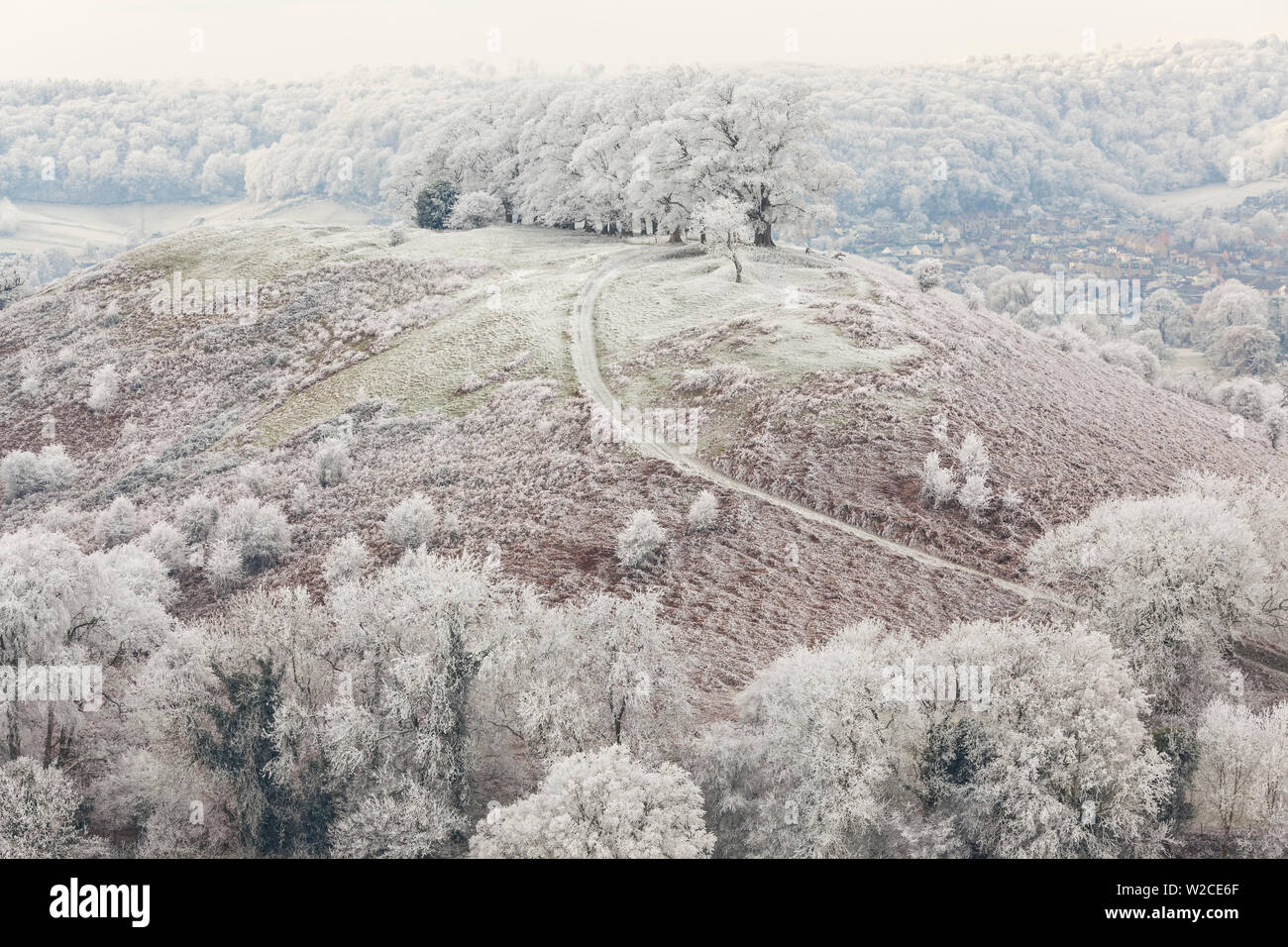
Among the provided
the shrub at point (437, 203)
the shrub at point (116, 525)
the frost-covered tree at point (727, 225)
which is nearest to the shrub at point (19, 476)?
the shrub at point (116, 525)

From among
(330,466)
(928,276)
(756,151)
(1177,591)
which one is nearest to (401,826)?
(1177,591)

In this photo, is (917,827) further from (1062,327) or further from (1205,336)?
(1205,336)

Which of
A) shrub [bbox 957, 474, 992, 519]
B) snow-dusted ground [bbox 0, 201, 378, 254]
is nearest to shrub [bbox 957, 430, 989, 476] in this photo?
shrub [bbox 957, 474, 992, 519]

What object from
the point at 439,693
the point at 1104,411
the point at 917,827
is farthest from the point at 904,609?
the point at 1104,411

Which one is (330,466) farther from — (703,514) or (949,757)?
(949,757)

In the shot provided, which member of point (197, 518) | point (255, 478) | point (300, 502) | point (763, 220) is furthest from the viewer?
point (763, 220)
